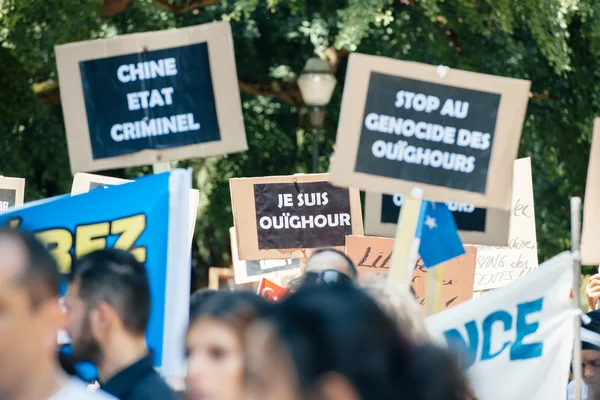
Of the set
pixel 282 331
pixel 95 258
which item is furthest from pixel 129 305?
pixel 282 331

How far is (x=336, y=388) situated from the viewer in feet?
7.18

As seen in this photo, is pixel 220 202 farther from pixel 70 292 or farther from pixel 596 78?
pixel 70 292

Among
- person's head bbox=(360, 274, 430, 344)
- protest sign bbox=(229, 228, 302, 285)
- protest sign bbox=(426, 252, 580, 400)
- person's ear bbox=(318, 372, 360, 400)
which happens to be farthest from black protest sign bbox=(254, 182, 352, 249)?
person's ear bbox=(318, 372, 360, 400)

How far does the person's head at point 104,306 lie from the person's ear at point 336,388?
4.92 feet

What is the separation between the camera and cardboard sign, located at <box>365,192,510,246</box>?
5.28m

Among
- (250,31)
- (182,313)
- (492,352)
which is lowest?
(492,352)

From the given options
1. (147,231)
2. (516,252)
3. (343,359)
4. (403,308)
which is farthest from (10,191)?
(343,359)

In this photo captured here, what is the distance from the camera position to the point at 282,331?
7.55 ft

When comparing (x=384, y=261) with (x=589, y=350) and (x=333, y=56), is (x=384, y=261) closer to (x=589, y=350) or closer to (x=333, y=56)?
(x=589, y=350)

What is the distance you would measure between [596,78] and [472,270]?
7670 millimetres

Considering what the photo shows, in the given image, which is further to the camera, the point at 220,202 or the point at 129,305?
the point at 220,202

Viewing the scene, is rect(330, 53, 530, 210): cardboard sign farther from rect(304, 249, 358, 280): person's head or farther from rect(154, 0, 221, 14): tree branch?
rect(154, 0, 221, 14): tree branch

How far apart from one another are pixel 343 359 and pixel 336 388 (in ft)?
0.17

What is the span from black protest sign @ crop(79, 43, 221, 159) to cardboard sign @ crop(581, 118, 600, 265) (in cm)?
160
